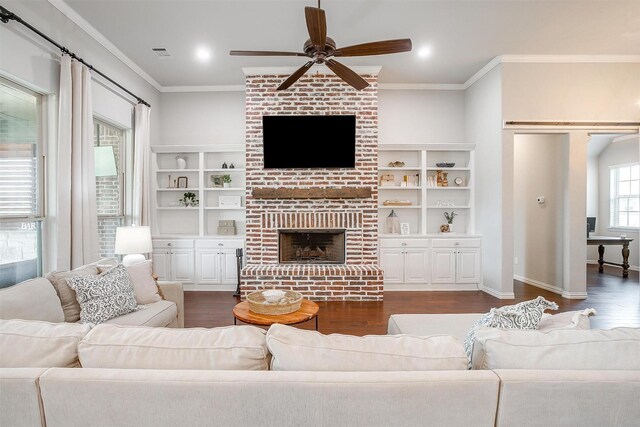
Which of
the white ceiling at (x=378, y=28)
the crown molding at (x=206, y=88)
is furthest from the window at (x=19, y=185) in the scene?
the crown molding at (x=206, y=88)

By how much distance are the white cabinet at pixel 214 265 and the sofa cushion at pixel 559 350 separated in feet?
14.0

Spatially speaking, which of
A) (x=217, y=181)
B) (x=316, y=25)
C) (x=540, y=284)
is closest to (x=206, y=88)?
(x=217, y=181)

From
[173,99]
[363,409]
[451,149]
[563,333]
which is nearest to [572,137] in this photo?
[451,149]

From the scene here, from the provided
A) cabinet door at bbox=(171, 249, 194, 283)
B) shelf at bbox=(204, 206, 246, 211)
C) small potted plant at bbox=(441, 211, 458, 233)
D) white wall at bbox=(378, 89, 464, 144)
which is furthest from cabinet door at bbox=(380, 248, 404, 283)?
cabinet door at bbox=(171, 249, 194, 283)

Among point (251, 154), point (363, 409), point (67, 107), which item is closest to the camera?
point (363, 409)

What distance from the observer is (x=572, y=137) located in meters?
4.54

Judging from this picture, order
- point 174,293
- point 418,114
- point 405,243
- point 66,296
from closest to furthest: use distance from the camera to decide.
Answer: point 66,296, point 174,293, point 405,243, point 418,114

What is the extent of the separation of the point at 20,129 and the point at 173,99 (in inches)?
111

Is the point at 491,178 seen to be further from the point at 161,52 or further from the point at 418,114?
the point at 161,52

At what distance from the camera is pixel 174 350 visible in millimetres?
1152

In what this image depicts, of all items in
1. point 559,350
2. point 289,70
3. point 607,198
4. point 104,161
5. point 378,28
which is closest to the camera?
point 559,350

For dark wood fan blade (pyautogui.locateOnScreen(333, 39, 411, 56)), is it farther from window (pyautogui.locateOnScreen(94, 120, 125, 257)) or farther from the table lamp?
window (pyautogui.locateOnScreen(94, 120, 125, 257))

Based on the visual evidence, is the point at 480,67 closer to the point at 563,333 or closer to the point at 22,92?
the point at 563,333

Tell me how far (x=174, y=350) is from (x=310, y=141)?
152 inches
